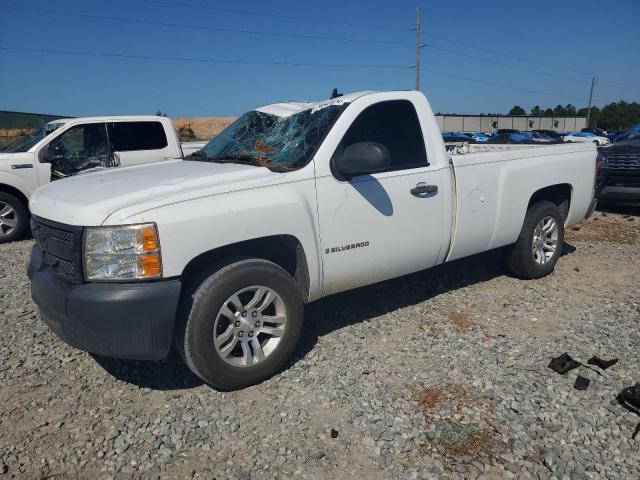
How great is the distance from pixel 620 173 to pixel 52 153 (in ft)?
31.5

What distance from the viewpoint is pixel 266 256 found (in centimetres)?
346

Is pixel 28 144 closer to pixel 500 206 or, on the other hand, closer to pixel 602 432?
pixel 500 206

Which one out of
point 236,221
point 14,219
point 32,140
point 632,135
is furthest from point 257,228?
point 632,135

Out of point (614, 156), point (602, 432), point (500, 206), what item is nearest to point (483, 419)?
point (602, 432)

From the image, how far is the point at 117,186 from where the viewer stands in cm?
317

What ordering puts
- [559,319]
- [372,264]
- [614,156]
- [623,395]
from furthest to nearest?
1. [614,156]
2. [559,319]
3. [372,264]
4. [623,395]

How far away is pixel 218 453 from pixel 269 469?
0.32m

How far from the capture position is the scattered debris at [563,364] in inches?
133

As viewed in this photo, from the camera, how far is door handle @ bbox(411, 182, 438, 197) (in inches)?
151

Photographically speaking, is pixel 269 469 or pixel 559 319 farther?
pixel 559 319

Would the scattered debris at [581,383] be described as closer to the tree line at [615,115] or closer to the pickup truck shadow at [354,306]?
the pickup truck shadow at [354,306]

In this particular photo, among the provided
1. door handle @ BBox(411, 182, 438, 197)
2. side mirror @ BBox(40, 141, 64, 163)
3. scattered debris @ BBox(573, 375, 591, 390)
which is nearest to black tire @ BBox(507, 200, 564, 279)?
door handle @ BBox(411, 182, 438, 197)

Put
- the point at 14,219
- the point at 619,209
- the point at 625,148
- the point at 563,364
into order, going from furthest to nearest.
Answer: the point at 619,209
the point at 625,148
the point at 14,219
the point at 563,364

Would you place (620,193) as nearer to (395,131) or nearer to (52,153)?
(395,131)
